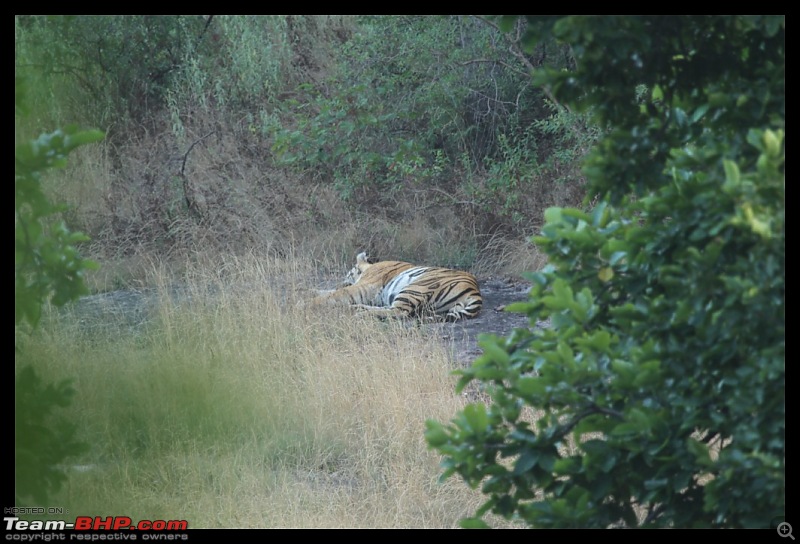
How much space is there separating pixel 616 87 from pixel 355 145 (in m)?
8.24

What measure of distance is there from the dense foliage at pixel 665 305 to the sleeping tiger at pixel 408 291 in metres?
5.58

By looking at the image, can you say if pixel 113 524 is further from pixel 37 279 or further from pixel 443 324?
pixel 443 324

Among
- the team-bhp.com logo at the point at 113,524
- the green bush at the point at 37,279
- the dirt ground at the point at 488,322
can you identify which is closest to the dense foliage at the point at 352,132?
the dirt ground at the point at 488,322

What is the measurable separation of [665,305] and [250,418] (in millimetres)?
3379

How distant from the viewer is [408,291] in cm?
932

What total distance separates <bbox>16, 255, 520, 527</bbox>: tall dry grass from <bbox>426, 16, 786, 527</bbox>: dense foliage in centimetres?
177

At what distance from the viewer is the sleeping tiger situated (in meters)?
8.80

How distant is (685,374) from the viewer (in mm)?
2430

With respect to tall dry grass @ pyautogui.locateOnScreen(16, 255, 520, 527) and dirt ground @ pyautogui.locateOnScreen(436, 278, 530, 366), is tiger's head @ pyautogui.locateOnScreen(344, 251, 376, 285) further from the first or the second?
tall dry grass @ pyautogui.locateOnScreen(16, 255, 520, 527)

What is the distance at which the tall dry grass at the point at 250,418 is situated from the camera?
4348 millimetres
